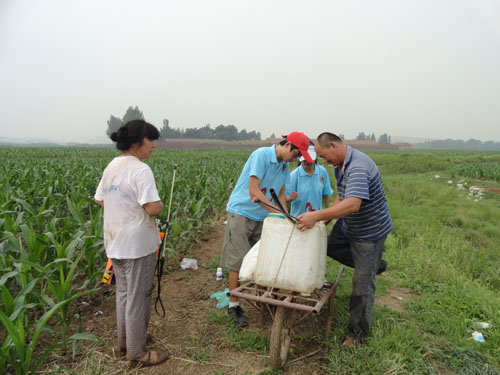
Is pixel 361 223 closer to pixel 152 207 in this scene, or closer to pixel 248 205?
pixel 248 205

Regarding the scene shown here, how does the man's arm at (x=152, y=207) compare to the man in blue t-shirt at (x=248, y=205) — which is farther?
the man in blue t-shirt at (x=248, y=205)

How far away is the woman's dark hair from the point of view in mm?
2352

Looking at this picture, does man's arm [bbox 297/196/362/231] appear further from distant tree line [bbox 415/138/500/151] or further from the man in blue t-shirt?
distant tree line [bbox 415/138/500/151]

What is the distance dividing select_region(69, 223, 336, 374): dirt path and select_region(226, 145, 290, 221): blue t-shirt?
109 centimetres

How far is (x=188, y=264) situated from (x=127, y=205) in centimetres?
237

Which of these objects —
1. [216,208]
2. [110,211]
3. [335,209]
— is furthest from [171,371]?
[216,208]

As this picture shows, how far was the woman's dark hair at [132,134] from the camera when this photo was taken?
2352mm

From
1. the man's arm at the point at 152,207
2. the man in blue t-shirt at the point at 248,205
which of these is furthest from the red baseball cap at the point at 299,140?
the man's arm at the point at 152,207

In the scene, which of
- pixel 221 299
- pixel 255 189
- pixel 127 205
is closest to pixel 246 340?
pixel 221 299

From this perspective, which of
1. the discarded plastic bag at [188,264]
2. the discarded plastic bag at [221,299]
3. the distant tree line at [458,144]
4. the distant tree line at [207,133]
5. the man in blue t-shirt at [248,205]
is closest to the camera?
the man in blue t-shirt at [248,205]

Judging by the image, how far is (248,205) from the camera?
3.20 metres

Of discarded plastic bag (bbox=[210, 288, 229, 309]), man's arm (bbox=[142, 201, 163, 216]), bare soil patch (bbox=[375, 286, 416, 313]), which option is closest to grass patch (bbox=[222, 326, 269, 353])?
discarded plastic bag (bbox=[210, 288, 229, 309])

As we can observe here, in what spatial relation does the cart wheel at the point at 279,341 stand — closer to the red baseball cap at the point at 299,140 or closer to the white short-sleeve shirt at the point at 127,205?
the white short-sleeve shirt at the point at 127,205

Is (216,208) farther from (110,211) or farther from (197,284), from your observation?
(110,211)
